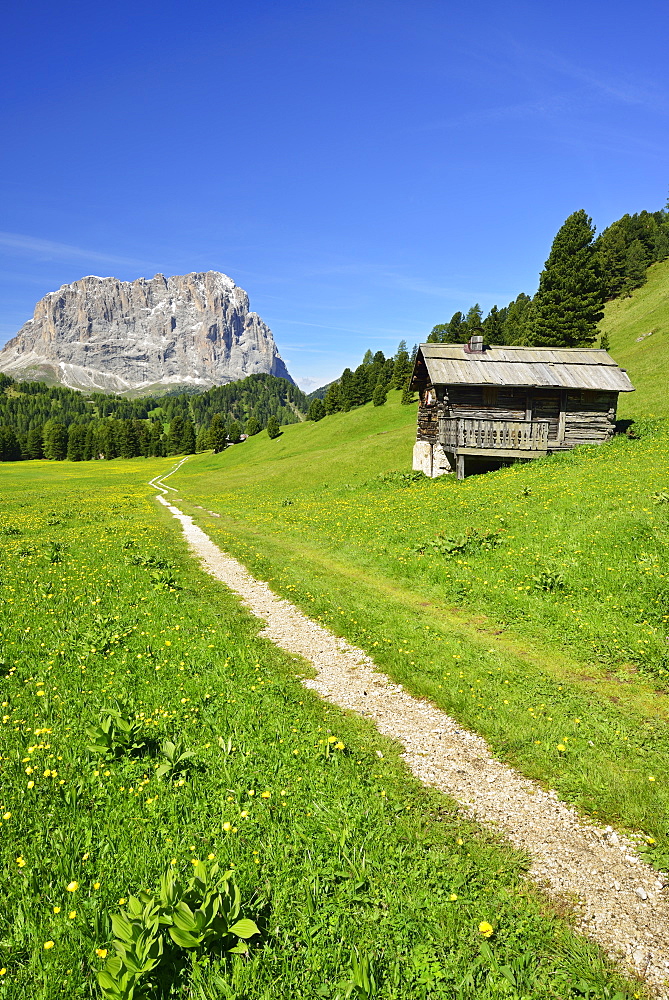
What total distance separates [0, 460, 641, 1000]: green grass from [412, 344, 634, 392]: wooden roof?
26088mm

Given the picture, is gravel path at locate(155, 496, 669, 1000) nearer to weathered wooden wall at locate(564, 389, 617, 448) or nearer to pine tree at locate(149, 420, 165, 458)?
weathered wooden wall at locate(564, 389, 617, 448)

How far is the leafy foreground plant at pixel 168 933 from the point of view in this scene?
11.4 ft

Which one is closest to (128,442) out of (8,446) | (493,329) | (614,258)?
(8,446)

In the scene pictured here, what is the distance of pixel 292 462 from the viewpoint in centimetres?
6053

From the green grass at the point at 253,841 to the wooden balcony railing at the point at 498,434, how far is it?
77.7 feet

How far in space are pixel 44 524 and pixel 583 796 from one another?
91.7 ft

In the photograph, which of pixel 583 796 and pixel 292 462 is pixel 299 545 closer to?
pixel 583 796

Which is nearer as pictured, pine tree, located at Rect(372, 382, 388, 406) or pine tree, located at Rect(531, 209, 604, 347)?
pine tree, located at Rect(531, 209, 604, 347)

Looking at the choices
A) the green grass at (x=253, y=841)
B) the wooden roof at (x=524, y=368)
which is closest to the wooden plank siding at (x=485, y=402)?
the wooden roof at (x=524, y=368)

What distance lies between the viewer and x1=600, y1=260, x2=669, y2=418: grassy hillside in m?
38.8

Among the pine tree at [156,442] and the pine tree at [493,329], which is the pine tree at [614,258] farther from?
the pine tree at [156,442]

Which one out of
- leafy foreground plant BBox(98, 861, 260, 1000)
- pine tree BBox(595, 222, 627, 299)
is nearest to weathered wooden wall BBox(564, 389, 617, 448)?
leafy foreground plant BBox(98, 861, 260, 1000)

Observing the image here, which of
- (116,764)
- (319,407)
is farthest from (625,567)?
(319,407)

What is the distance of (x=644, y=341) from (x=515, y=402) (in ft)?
137
